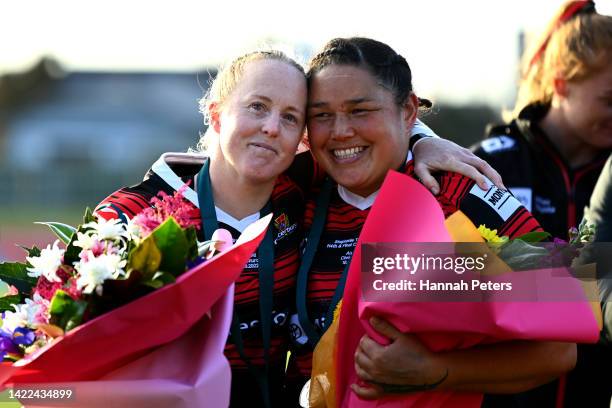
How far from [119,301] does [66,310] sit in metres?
0.13

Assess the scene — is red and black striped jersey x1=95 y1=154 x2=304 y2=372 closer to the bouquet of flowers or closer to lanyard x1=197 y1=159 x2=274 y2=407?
lanyard x1=197 y1=159 x2=274 y2=407

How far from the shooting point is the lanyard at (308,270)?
9.61 feet

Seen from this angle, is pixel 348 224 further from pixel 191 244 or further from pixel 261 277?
pixel 191 244

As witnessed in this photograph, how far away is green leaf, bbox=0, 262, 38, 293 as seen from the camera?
2.51 meters

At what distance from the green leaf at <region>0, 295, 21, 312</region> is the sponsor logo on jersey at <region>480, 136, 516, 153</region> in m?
2.61

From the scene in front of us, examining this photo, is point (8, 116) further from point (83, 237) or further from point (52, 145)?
point (83, 237)

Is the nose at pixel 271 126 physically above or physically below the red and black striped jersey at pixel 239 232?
above

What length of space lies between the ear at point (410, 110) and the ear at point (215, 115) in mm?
650

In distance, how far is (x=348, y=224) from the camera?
3.17 metres

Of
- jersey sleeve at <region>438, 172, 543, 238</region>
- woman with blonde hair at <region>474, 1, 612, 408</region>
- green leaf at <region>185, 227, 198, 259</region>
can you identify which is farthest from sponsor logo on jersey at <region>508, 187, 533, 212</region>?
green leaf at <region>185, 227, 198, 259</region>

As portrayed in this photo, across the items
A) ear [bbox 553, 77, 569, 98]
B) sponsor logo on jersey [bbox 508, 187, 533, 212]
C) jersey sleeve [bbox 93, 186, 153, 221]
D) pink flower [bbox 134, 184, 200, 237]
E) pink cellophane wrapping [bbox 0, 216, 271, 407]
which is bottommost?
sponsor logo on jersey [bbox 508, 187, 533, 212]

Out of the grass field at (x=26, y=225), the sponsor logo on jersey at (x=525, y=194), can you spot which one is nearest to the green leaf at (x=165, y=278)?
the sponsor logo on jersey at (x=525, y=194)

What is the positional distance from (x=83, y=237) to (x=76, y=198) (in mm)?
30504

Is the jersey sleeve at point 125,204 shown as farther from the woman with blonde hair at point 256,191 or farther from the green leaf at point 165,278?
the green leaf at point 165,278
